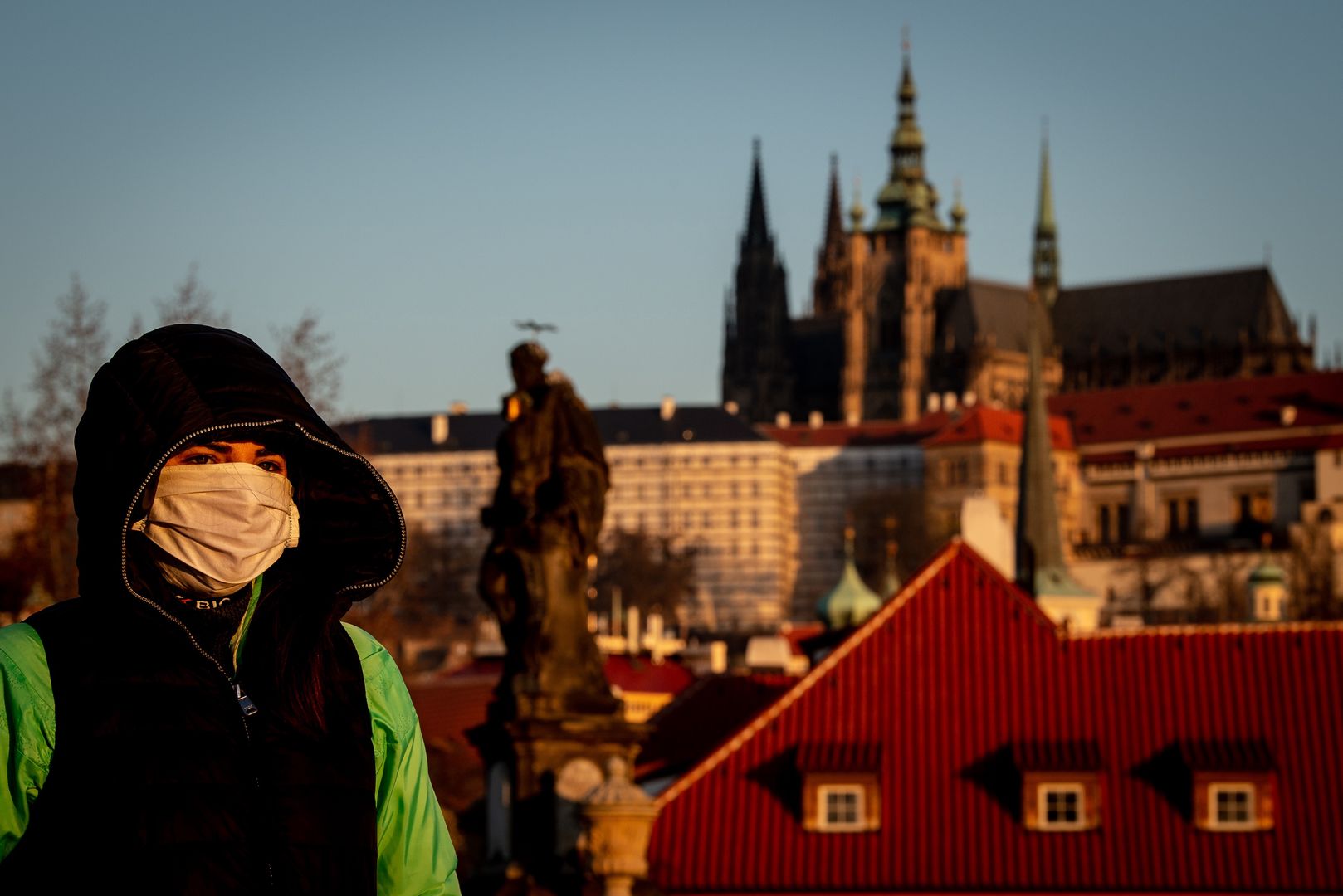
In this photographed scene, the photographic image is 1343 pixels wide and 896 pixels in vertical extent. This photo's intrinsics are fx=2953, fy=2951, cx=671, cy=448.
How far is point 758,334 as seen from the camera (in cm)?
18362

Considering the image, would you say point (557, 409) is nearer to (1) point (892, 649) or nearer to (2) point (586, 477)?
(2) point (586, 477)

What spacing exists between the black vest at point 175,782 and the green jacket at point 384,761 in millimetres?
20

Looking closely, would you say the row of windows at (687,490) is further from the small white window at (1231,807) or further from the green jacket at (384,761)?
the green jacket at (384,761)

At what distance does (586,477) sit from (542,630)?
0.79 meters

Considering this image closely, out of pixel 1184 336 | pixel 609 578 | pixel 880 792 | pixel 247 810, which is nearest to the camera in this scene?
pixel 247 810

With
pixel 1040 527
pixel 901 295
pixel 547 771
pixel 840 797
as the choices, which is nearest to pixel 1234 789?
pixel 840 797

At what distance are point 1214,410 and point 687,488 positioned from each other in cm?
3200

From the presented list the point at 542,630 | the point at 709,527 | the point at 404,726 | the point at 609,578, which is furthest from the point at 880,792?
the point at 709,527

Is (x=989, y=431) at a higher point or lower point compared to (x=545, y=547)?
higher

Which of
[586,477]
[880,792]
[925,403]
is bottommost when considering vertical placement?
[880,792]

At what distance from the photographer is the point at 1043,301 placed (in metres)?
180

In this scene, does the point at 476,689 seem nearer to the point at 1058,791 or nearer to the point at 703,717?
the point at 703,717

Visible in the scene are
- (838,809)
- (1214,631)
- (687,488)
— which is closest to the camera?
(838,809)

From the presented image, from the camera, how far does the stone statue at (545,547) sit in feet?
47.7
